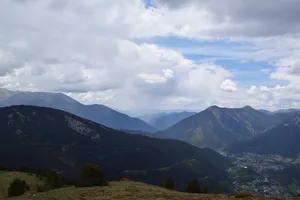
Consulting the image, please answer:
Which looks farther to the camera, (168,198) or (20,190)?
(20,190)

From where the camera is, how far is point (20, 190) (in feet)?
299

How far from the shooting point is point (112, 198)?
161ft

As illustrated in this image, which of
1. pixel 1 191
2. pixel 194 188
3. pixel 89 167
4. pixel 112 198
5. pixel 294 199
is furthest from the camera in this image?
pixel 1 191

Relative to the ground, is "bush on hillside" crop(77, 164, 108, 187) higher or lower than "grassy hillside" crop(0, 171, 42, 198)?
higher

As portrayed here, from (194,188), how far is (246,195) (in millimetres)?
46820

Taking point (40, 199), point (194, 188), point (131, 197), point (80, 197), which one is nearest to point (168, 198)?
point (131, 197)

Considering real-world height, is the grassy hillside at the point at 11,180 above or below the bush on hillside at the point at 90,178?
below

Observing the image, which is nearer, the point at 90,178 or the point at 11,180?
the point at 90,178

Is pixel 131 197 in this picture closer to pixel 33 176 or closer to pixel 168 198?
pixel 168 198

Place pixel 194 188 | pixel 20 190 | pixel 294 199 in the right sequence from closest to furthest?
pixel 294 199 → pixel 20 190 → pixel 194 188

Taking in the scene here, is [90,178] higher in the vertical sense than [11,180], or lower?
higher

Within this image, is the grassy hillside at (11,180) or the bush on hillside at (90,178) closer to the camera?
the bush on hillside at (90,178)

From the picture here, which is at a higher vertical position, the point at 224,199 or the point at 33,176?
the point at 224,199

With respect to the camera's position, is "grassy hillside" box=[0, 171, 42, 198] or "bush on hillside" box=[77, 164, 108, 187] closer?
"bush on hillside" box=[77, 164, 108, 187]
